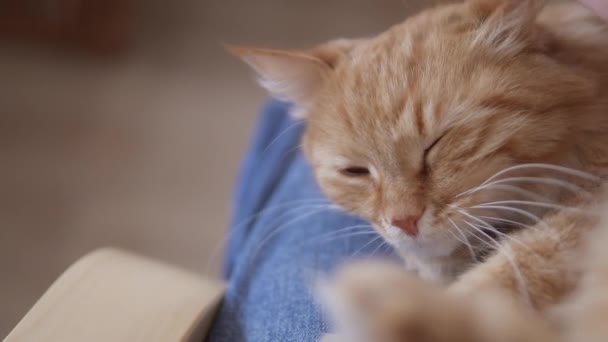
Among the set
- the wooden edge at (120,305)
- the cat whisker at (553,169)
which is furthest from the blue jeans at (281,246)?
the cat whisker at (553,169)

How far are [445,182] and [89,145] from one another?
80.8 inches

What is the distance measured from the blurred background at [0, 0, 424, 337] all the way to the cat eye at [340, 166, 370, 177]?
121 cm

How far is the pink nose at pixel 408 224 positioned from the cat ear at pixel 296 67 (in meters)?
0.32

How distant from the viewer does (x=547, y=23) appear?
0.90 meters

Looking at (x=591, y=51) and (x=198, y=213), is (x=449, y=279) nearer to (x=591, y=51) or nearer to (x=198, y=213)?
(x=591, y=51)

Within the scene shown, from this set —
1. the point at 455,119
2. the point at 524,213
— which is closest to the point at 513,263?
the point at 524,213

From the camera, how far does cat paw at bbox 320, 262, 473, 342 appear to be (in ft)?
1.64

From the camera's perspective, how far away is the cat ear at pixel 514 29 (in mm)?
817

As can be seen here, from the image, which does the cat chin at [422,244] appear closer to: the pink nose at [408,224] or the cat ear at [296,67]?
the pink nose at [408,224]

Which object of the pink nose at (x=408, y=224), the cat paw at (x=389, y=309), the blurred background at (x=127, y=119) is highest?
the cat paw at (x=389, y=309)

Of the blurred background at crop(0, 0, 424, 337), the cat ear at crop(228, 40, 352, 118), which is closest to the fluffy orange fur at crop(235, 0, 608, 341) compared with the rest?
the cat ear at crop(228, 40, 352, 118)

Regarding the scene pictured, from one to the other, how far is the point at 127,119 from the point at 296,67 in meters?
1.80

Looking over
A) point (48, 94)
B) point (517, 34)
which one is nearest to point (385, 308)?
point (517, 34)

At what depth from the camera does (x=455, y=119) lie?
800 millimetres
